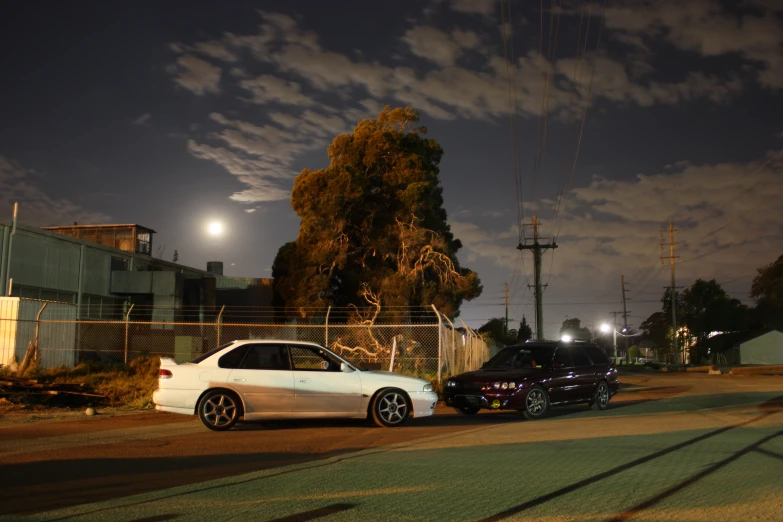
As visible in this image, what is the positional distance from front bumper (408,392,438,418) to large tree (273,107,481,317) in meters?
17.2

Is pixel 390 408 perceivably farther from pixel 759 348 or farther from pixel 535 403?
pixel 759 348


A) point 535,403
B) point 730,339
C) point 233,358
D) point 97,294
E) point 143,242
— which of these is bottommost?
point 535,403

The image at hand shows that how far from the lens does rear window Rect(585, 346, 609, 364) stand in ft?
53.5

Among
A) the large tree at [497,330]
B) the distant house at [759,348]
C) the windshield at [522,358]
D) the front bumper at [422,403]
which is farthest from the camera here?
the distant house at [759,348]

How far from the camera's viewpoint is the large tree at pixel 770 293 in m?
81.4

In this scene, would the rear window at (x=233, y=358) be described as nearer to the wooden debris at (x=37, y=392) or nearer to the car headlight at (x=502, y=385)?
the car headlight at (x=502, y=385)

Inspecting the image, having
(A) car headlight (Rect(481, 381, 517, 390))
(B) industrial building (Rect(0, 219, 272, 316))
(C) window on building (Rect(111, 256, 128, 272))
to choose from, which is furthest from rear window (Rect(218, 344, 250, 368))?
(C) window on building (Rect(111, 256, 128, 272))

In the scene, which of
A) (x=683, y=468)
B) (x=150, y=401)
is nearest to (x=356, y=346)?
(x=150, y=401)

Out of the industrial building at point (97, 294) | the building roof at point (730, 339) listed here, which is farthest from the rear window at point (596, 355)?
the building roof at point (730, 339)

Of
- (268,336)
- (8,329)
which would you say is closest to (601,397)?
(268,336)

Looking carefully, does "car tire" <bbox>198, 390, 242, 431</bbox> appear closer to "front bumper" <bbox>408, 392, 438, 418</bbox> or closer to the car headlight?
"front bumper" <bbox>408, 392, 438, 418</bbox>

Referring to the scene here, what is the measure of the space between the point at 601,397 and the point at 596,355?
3.34ft

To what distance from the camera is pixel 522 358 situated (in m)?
15.4

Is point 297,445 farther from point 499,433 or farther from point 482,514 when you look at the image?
point 482,514
